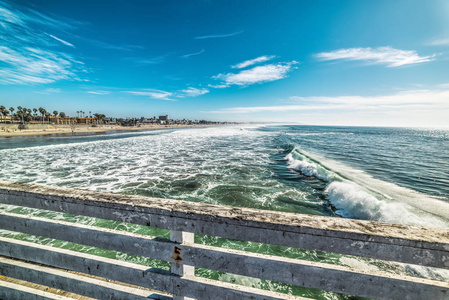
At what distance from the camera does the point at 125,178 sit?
12.3 metres

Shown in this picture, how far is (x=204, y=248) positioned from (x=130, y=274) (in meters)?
0.87

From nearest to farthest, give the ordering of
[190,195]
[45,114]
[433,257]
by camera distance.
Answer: [433,257] < [190,195] < [45,114]

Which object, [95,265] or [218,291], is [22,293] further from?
[218,291]

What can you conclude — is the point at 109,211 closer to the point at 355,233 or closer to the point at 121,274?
the point at 121,274

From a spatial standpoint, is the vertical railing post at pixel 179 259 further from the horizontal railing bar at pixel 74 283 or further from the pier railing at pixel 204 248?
the horizontal railing bar at pixel 74 283

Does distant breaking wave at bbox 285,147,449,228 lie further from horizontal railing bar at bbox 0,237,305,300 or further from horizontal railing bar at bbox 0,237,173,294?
horizontal railing bar at bbox 0,237,173,294

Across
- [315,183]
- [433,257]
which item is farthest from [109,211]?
[315,183]

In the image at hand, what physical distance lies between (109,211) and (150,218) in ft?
1.47

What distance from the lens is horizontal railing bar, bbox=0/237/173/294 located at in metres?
1.76

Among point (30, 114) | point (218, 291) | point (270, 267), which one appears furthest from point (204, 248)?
point (30, 114)

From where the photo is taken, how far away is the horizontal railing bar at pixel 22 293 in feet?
7.19

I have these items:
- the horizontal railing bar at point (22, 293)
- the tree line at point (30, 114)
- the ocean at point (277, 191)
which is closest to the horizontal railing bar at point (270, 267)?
the horizontal railing bar at point (22, 293)

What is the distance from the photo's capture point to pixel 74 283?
2.07 metres

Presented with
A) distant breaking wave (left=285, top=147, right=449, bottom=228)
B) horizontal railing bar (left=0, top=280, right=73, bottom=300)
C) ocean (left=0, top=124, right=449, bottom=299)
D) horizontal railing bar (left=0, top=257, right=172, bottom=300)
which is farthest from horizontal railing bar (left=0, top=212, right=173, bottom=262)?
distant breaking wave (left=285, top=147, right=449, bottom=228)
